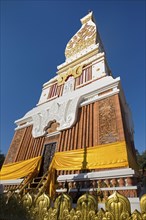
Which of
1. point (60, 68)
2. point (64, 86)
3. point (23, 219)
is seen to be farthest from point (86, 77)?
point (23, 219)

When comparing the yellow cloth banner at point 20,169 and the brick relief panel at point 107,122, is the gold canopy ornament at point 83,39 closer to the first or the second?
the brick relief panel at point 107,122

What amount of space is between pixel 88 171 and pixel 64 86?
7201 mm

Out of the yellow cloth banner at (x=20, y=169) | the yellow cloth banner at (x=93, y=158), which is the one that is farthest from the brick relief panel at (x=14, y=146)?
the yellow cloth banner at (x=93, y=158)

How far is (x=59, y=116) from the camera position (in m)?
8.01

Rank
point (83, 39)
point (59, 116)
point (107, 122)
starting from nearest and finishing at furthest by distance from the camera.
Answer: point (107, 122) < point (59, 116) < point (83, 39)

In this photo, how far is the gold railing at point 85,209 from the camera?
2.20 meters

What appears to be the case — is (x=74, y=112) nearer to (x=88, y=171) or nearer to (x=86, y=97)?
(x=86, y=97)

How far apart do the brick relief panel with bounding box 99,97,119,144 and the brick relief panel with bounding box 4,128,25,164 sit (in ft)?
18.9

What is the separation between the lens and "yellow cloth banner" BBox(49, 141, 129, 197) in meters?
5.00

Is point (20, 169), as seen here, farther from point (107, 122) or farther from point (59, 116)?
point (107, 122)

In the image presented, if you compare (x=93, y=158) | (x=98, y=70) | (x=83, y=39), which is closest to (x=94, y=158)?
(x=93, y=158)

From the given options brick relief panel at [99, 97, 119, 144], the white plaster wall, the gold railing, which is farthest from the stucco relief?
the gold railing

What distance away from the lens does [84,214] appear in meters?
2.43

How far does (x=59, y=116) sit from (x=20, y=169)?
340cm
